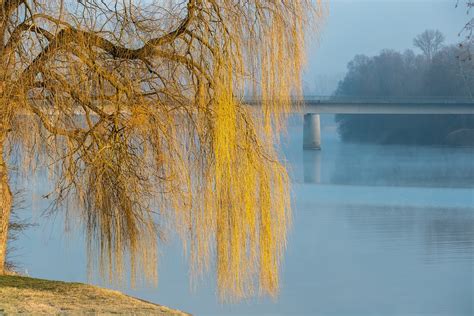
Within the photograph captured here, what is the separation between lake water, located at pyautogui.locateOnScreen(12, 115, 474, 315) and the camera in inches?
406

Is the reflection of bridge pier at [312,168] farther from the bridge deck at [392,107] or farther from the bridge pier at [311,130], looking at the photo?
the bridge deck at [392,107]

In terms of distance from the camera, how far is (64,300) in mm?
5562

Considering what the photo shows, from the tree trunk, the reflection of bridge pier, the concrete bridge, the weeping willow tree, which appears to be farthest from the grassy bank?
the concrete bridge

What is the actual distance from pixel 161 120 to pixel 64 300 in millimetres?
1658

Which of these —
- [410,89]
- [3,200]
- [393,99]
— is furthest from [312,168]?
[3,200]

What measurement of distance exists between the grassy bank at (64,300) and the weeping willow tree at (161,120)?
2.30 ft

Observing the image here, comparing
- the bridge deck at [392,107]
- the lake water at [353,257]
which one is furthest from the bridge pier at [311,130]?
the lake water at [353,257]

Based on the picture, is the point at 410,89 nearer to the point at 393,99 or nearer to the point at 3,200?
the point at 393,99

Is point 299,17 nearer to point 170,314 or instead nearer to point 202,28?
point 202,28

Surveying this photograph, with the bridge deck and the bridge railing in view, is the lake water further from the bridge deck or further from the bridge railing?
the bridge railing

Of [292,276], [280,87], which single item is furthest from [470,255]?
[280,87]

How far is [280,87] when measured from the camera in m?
6.69

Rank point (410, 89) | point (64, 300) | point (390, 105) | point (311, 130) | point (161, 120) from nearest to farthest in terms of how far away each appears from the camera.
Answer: point (64, 300)
point (161, 120)
point (390, 105)
point (311, 130)
point (410, 89)

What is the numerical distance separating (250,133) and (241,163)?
28 centimetres
